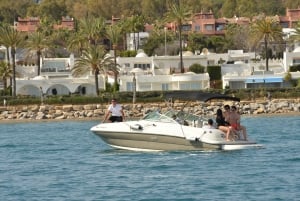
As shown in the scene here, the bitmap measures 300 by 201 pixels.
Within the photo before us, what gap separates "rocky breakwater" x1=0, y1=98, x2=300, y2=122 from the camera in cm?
7719

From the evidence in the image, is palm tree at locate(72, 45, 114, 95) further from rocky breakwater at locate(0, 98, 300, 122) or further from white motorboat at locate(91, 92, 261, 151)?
white motorboat at locate(91, 92, 261, 151)

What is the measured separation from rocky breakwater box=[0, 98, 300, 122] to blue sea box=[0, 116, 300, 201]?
34.4m

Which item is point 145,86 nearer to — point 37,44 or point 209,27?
point 37,44

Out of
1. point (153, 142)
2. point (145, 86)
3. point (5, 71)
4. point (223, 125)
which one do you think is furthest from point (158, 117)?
point (5, 71)

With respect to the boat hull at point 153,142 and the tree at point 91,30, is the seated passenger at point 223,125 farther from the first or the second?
the tree at point 91,30

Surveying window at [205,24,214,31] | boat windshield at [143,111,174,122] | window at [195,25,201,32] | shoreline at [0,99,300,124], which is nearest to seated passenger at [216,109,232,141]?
boat windshield at [143,111,174,122]

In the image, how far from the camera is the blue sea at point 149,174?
27.7m

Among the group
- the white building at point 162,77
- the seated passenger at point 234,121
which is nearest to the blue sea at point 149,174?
the seated passenger at point 234,121

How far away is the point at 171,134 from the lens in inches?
1422

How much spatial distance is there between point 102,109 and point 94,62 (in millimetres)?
12381

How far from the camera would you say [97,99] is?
8181 centimetres

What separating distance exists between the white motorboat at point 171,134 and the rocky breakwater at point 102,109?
127ft

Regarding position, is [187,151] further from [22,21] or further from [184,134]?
[22,21]

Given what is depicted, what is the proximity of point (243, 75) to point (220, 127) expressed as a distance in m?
57.3
